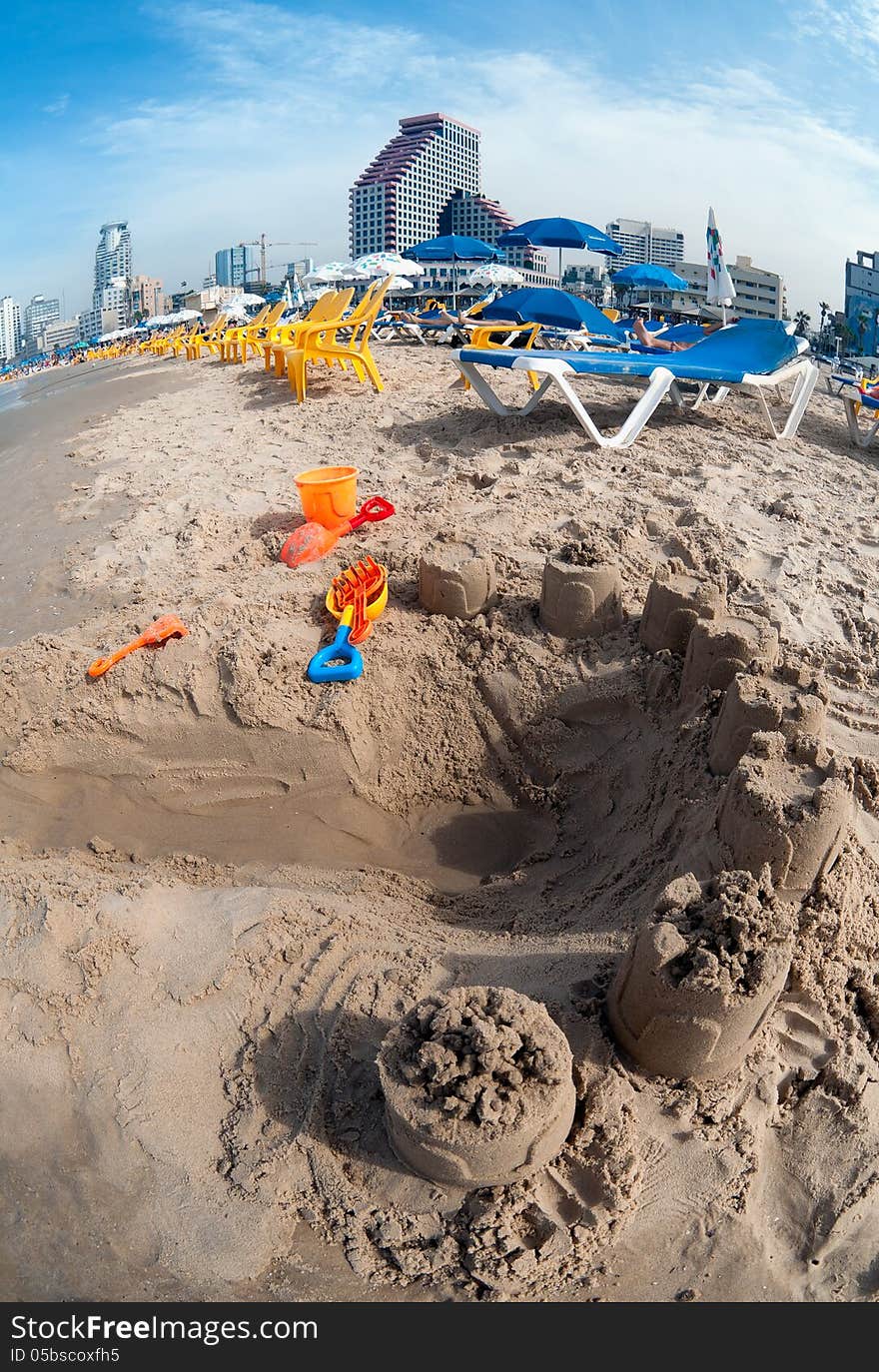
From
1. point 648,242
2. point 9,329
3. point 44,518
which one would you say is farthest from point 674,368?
point 9,329

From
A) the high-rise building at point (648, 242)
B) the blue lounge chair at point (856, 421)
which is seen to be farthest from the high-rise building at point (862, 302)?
the blue lounge chair at point (856, 421)

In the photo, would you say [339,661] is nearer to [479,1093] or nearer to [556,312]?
[479,1093]

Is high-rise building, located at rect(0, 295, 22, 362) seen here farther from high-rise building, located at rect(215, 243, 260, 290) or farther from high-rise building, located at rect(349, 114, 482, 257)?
high-rise building, located at rect(349, 114, 482, 257)

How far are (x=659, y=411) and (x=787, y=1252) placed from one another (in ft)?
19.6

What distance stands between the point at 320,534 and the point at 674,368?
3122 millimetres

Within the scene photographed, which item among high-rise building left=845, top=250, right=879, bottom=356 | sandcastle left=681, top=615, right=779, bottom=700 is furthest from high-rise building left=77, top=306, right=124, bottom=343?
sandcastle left=681, top=615, right=779, bottom=700

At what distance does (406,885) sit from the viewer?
2811 millimetres

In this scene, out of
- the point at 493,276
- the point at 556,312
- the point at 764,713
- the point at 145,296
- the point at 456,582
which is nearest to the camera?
the point at 764,713

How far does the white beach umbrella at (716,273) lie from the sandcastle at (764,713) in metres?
9.88

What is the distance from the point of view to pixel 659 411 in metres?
6.46

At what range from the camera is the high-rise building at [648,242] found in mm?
53250

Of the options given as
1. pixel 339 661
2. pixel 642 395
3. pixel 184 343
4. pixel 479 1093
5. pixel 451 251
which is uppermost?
pixel 451 251

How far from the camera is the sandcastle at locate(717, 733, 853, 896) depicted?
1.90 meters

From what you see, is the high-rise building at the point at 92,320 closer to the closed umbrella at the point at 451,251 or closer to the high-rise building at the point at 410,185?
the high-rise building at the point at 410,185
